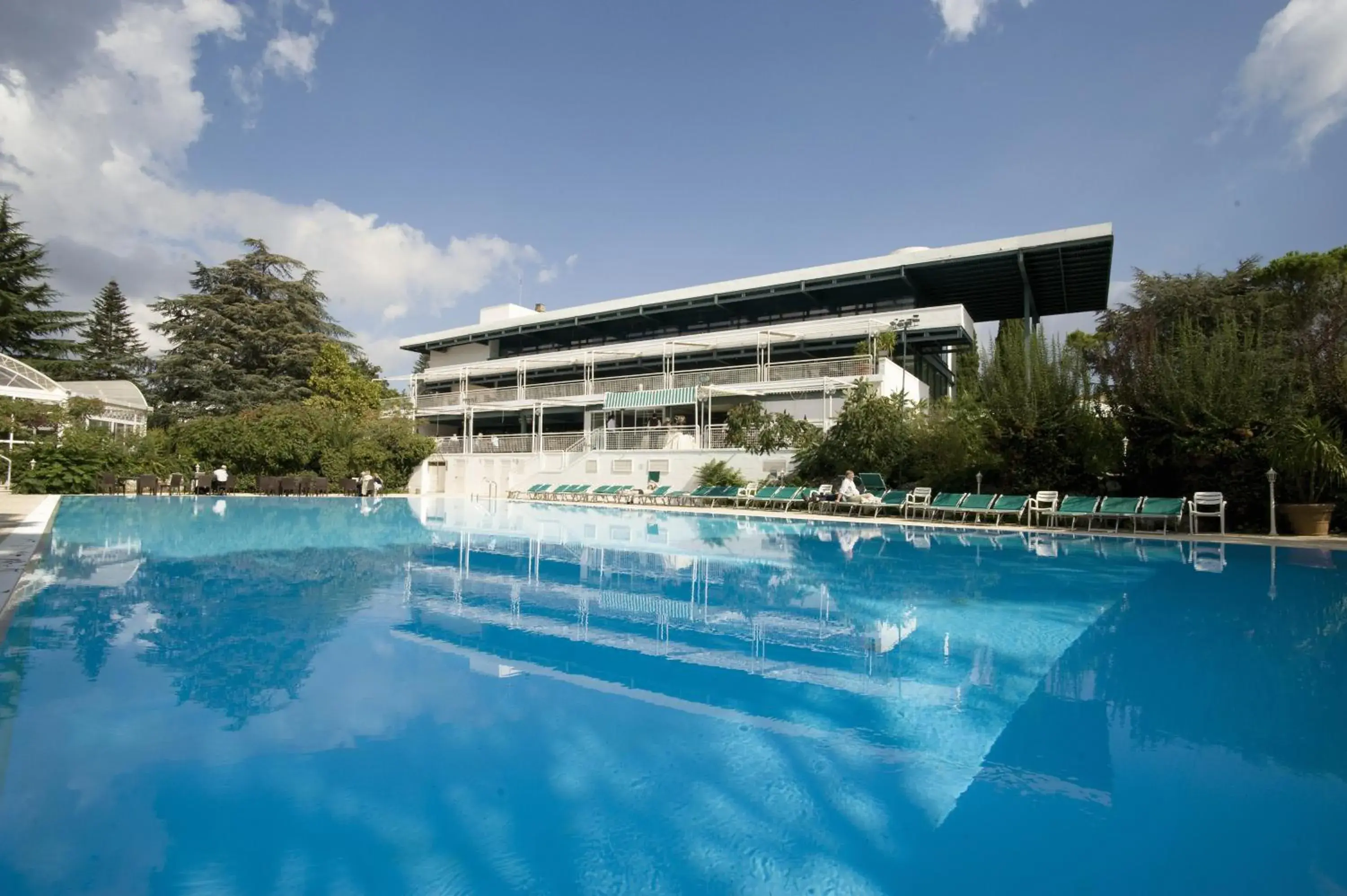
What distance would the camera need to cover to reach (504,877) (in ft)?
8.59

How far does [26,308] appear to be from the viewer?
1572 inches

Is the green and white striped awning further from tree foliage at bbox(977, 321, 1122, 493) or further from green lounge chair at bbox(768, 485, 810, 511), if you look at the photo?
tree foliage at bbox(977, 321, 1122, 493)

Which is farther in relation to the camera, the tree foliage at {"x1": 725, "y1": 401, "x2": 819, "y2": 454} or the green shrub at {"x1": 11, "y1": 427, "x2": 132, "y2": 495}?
the tree foliage at {"x1": 725, "y1": 401, "x2": 819, "y2": 454}

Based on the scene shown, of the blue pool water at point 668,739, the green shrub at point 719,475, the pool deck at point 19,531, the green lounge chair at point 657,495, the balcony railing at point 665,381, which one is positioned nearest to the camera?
the blue pool water at point 668,739

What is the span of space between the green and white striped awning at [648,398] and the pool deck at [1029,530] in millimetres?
5054

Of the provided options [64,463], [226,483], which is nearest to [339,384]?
[226,483]

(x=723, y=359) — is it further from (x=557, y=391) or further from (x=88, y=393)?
(x=88, y=393)

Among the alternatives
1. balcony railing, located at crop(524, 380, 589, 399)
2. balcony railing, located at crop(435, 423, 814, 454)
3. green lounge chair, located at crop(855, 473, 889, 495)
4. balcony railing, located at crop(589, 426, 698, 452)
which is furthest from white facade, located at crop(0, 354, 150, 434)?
green lounge chair, located at crop(855, 473, 889, 495)

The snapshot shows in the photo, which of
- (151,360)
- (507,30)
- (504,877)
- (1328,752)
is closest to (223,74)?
(507,30)

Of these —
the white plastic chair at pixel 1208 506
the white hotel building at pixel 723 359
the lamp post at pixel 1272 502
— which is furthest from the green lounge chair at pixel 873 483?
the lamp post at pixel 1272 502

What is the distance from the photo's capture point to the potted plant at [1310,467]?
14312 mm

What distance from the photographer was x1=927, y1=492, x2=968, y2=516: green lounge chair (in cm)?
1830

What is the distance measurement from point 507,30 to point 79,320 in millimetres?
39183

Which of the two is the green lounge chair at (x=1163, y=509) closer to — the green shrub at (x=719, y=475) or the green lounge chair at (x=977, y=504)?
the green lounge chair at (x=977, y=504)
